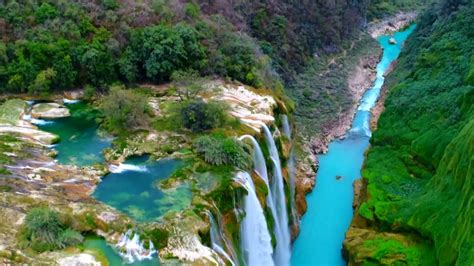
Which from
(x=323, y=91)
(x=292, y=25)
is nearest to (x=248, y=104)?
(x=323, y=91)

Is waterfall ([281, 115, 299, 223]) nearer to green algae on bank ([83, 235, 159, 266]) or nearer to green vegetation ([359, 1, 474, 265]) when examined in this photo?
green vegetation ([359, 1, 474, 265])

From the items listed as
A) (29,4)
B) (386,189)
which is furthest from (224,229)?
(29,4)

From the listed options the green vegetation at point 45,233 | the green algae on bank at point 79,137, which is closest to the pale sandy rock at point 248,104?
the green algae on bank at point 79,137

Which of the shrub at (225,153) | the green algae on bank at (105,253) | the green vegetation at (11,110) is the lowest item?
the green algae on bank at (105,253)

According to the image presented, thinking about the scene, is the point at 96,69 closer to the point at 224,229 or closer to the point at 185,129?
the point at 185,129

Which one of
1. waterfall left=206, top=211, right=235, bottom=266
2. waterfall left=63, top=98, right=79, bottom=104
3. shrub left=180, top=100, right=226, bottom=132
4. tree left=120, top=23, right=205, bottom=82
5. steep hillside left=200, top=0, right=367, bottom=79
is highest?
steep hillside left=200, top=0, right=367, bottom=79

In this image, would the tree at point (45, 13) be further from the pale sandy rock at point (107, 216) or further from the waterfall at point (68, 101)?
the pale sandy rock at point (107, 216)

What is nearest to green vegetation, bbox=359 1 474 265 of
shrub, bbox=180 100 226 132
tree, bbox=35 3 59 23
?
shrub, bbox=180 100 226 132
